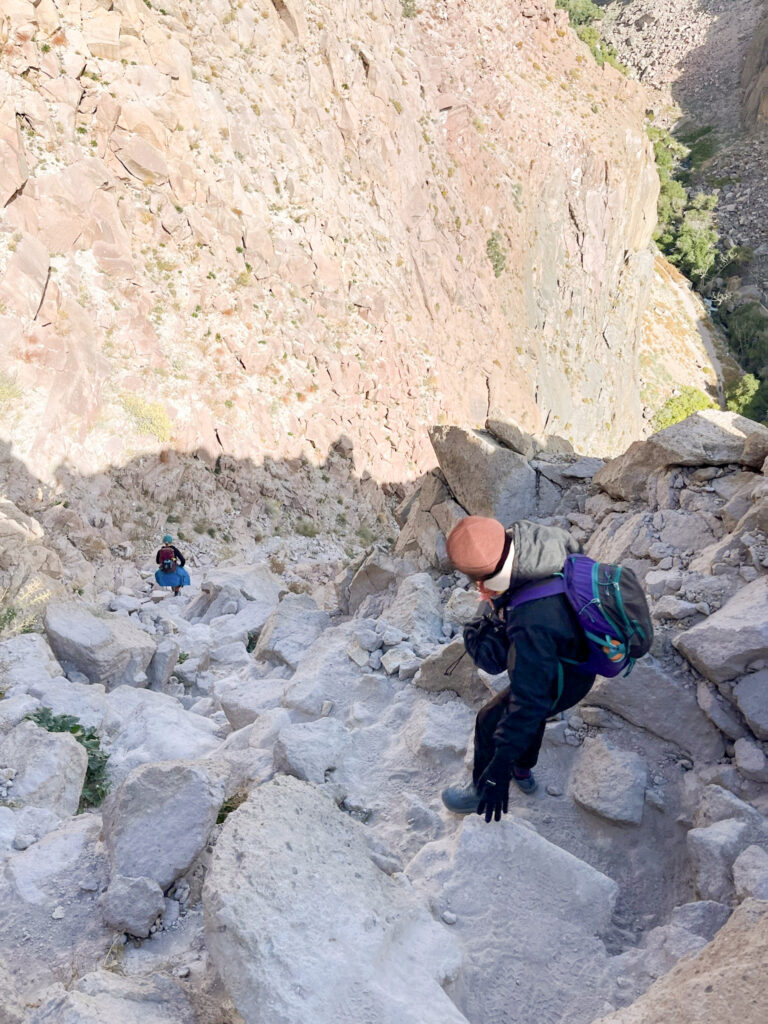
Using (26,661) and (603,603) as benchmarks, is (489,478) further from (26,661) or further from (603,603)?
(26,661)

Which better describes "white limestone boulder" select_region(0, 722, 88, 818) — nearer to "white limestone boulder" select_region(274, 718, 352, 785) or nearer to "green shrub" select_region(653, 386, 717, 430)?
"white limestone boulder" select_region(274, 718, 352, 785)

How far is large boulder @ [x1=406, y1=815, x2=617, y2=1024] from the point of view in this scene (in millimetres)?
2791

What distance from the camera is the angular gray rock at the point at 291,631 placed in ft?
22.2

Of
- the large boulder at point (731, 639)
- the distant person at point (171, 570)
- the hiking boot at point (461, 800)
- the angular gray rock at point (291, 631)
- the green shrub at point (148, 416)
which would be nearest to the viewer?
the hiking boot at point (461, 800)

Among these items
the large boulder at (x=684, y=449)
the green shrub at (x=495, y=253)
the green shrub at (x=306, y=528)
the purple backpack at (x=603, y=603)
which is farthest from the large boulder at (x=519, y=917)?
the green shrub at (x=495, y=253)

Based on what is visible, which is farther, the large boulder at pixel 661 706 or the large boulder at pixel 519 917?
the large boulder at pixel 661 706

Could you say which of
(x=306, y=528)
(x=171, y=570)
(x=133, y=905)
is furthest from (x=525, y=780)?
(x=306, y=528)

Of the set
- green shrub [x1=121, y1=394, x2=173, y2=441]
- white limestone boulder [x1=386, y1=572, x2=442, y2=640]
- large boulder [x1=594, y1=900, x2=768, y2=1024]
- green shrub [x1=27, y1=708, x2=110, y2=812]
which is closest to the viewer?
large boulder [x1=594, y1=900, x2=768, y2=1024]

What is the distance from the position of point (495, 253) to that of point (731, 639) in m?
20.2

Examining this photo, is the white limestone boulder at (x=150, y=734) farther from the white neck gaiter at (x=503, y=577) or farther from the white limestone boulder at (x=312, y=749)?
the white neck gaiter at (x=503, y=577)

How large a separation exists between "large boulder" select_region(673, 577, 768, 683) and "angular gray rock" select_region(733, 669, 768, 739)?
7 centimetres

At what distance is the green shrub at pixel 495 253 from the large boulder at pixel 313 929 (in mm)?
21278

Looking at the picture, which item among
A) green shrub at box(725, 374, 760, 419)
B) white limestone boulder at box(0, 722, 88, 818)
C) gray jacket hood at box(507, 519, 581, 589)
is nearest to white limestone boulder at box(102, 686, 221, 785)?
white limestone boulder at box(0, 722, 88, 818)

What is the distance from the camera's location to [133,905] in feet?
9.80
